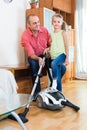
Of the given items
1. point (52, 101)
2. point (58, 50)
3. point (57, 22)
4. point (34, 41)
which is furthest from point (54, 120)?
point (34, 41)

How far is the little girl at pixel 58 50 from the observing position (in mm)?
3091

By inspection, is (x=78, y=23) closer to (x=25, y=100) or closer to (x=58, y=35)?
(x=58, y=35)

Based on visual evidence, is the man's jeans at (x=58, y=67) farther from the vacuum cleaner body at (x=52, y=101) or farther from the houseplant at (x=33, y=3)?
the houseplant at (x=33, y=3)

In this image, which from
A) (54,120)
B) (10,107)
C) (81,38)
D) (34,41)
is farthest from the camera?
(81,38)

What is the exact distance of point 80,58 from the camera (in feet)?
18.6

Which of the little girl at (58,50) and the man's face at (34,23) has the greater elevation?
the man's face at (34,23)

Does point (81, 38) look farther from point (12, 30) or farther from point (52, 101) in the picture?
point (52, 101)

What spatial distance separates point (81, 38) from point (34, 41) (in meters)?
2.39

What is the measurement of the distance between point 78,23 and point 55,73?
2.99 metres

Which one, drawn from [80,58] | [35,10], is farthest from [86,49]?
[35,10]

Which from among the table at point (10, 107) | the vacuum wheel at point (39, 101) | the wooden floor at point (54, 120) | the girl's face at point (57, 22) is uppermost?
the girl's face at point (57, 22)

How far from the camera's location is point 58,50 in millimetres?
3221

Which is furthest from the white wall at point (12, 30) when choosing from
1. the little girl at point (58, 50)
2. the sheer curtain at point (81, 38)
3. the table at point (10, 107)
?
the table at point (10, 107)

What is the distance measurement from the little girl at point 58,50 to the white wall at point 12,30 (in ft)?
3.36
